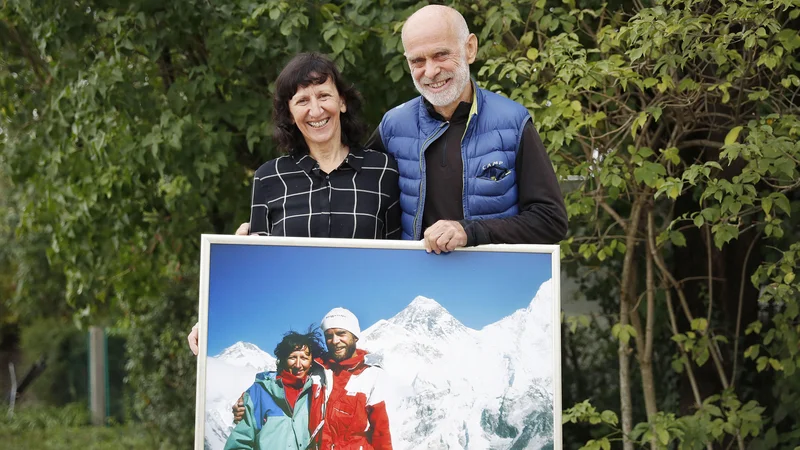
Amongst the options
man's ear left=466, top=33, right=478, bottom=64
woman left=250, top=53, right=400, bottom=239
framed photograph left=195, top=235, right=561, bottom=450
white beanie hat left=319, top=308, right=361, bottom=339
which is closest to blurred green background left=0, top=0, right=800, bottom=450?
man's ear left=466, top=33, right=478, bottom=64

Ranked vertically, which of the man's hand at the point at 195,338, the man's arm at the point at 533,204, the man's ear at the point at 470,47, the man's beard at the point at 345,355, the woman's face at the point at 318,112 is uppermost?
the man's ear at the point at 470,47

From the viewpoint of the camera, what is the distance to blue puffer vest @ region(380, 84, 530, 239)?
288 centimetres

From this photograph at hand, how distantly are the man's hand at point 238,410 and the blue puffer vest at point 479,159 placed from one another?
69 cm

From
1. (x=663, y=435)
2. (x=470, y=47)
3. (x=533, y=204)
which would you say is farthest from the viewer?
(x=663, y=435)

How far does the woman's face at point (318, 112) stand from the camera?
2.96 metres

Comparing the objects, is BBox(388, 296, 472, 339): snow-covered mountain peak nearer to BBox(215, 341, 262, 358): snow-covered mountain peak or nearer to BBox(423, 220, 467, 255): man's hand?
BBox(423, 220, 467, 255): man's hand

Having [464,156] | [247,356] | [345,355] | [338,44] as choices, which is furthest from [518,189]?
[338,44]

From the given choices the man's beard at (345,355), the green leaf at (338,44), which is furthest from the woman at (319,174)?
the green leaf at (338,44)

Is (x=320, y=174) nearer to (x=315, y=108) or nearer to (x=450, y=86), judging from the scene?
(x=315, y=108)

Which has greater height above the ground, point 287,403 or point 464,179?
point 464,179

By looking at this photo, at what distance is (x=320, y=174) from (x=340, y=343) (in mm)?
526

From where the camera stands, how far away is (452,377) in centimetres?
271

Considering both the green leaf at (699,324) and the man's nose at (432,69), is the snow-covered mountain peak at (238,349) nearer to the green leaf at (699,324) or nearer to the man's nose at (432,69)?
the man's nose at (432,69)

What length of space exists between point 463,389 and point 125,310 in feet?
23.2
